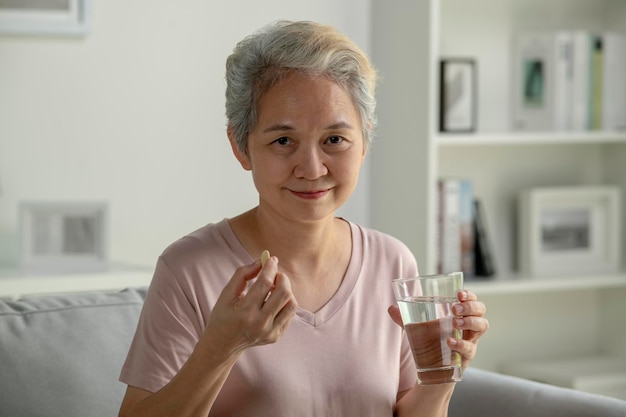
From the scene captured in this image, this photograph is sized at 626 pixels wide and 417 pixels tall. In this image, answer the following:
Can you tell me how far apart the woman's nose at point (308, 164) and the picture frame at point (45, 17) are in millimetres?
1438

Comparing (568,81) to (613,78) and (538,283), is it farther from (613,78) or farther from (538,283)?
(538,283)

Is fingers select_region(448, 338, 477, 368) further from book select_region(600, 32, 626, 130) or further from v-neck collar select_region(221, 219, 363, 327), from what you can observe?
book select_region(600, 32, 626, 130)

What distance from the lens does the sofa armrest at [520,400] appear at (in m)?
1.83

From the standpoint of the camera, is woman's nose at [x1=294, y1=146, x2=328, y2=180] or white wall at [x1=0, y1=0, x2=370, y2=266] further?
white wall at [x1=0, y1=0, x2=370, y2=266]

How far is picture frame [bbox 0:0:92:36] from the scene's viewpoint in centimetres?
281

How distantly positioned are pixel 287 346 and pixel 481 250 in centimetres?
171

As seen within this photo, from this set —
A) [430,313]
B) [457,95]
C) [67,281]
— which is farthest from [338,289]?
[457,95]

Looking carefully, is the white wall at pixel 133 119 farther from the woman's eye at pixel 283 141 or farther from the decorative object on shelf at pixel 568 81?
the woman's eye at pixel 283 141

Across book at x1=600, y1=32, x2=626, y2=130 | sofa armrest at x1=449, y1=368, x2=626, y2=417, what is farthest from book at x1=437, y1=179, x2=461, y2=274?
sofa armrest at x1=449, y1=368, x2=626, y2=417

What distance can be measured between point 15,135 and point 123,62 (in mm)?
370

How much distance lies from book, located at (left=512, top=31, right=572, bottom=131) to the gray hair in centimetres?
179

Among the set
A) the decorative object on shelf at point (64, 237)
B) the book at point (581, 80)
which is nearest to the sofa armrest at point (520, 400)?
the decorative object on shelf at point (64, 237)

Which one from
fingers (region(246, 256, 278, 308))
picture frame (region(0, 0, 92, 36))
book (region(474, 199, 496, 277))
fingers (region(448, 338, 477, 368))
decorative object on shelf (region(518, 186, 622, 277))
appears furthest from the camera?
decorative object on shelf (region(518, 186, 622, 277))

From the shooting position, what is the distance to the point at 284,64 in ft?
5.52
